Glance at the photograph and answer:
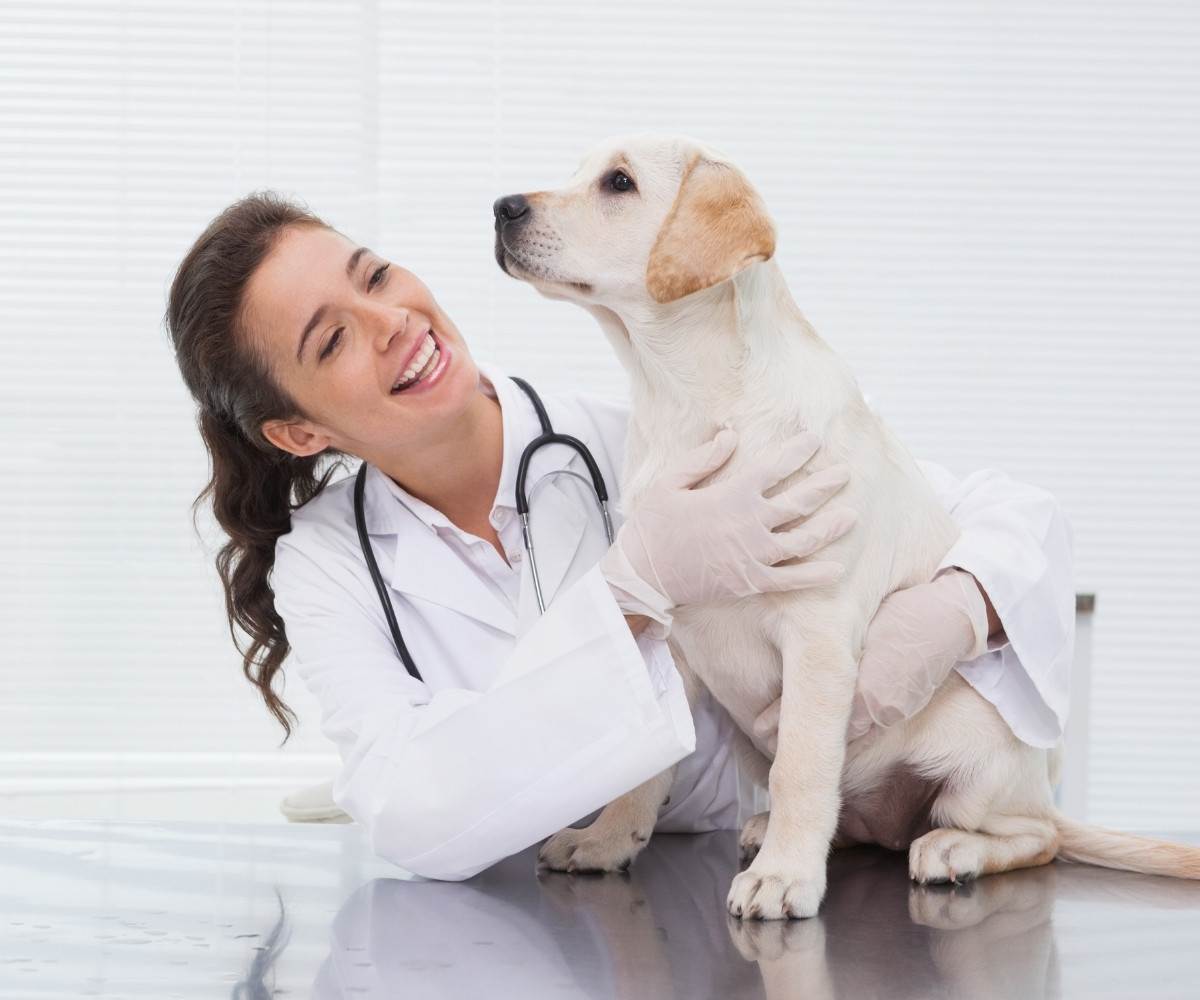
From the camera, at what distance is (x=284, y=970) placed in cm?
96

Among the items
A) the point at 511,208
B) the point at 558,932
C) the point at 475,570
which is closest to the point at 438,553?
the point at 475,570

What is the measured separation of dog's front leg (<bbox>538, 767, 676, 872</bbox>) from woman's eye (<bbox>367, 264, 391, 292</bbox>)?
2.31 feet

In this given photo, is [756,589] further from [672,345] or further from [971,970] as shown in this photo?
[971,970]

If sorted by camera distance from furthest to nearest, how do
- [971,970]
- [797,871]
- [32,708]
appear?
[32,708], [797,871], [971,970]

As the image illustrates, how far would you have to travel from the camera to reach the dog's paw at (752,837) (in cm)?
136

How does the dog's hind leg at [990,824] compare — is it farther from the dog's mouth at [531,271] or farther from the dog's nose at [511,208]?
the dog's nose at [511,208]

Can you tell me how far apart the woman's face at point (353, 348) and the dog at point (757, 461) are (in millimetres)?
186

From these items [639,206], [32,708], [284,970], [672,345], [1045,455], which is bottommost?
[32,708]

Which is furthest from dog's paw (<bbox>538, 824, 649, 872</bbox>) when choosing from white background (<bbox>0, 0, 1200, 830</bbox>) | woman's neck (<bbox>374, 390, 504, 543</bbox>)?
white background (<bbox>0, 0, 1200, 830</bbox>)

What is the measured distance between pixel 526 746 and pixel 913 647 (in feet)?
1.38

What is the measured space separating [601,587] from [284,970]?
46 centimetres

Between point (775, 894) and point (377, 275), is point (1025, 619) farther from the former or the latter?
point (377, 275)

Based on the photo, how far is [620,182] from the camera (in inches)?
51.6

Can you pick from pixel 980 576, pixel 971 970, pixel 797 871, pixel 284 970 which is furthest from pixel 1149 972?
pixel 284 970
